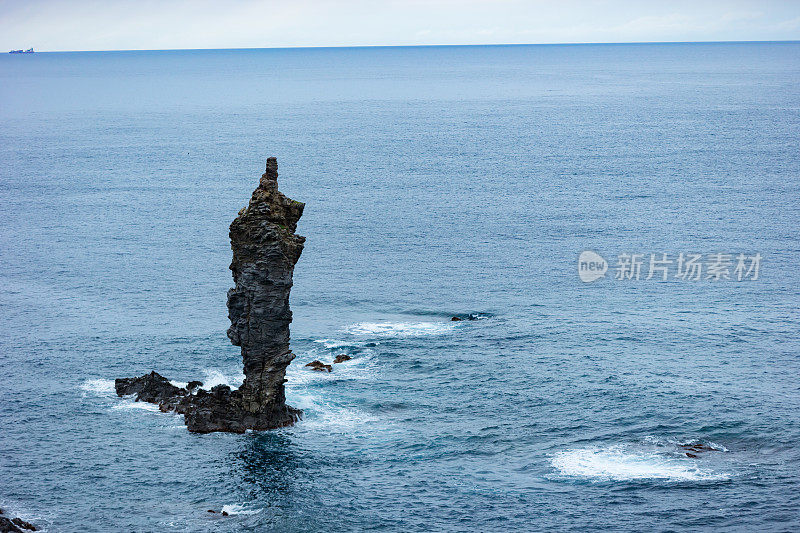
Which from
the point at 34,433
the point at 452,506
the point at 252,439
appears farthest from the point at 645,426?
the point at 34,433

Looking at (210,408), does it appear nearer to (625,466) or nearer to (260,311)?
(260,311)

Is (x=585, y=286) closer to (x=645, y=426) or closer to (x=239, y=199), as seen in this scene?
(x=645, y=426)

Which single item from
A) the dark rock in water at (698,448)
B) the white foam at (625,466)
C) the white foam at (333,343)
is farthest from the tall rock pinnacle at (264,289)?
the dark rock in water at (698,448)

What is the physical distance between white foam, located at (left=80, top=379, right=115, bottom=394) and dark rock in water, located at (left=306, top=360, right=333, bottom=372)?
1980 centimetres

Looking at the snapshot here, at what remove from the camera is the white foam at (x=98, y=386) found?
285 ft

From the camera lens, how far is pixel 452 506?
65312mm

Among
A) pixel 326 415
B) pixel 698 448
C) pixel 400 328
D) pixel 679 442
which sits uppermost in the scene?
pixel 400 328

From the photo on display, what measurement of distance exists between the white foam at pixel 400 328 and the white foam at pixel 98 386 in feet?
90.1

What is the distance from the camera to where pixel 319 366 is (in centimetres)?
9331

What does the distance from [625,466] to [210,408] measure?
117ft

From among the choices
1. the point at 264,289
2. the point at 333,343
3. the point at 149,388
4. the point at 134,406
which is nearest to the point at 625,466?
the point at 264,289

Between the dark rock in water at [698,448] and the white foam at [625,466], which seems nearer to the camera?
the white foam at [625,466]

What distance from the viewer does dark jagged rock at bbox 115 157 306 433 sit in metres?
76.4

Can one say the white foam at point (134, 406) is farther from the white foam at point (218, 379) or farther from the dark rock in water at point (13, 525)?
the dark rock in water at point (13, 525)
